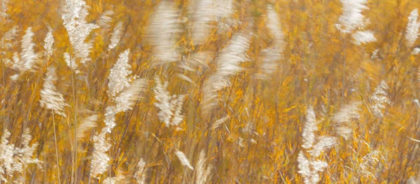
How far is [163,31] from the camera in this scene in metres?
1.15

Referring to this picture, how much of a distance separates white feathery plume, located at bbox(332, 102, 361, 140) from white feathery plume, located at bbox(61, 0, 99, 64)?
0.86 meters

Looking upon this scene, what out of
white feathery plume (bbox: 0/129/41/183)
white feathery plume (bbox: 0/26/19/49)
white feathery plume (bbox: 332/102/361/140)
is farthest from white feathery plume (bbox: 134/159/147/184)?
white feathery plume (bbox: 0/26/19/49)

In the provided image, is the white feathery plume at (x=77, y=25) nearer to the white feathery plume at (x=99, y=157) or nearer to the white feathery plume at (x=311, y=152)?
the white feathery plume at (x=99, y=157)

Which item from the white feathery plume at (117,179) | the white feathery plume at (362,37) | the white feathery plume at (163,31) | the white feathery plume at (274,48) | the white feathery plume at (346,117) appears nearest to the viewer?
the white feathery plume at (163,31)

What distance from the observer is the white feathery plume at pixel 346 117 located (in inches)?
62.3

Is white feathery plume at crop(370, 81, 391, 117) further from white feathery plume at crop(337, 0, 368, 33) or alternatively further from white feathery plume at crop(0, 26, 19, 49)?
white feathery plume at crop(0, 26, 19, 49)

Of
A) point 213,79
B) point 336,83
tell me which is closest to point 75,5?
point 213,79

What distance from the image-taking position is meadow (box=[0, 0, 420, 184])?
1315mm

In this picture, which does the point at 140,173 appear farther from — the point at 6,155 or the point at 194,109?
the point at 6,155

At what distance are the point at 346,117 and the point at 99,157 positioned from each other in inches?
32.4

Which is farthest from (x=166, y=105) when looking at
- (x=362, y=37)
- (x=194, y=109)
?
(x=362, y=37)

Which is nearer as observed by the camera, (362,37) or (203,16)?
(203,16)

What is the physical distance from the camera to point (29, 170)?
1.54 m

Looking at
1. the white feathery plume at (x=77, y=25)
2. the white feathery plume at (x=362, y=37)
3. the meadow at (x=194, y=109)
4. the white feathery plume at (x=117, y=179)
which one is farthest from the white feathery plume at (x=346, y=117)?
the white feathery plume at (x=77, y=25)
